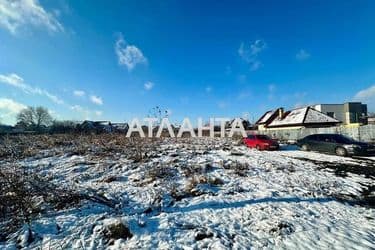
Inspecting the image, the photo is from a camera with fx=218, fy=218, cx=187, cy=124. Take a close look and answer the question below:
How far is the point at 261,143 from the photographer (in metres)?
18.5

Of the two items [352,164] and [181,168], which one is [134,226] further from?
[352,164]

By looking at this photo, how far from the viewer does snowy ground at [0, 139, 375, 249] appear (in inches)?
157

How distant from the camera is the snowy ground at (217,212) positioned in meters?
4.00

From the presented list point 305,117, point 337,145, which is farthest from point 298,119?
point 337,145

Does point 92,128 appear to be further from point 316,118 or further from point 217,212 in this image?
point 316,118

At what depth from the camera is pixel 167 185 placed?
7.21 m

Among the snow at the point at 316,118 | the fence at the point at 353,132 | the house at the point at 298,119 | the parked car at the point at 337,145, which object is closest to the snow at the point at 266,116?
the house at the point at 298,119

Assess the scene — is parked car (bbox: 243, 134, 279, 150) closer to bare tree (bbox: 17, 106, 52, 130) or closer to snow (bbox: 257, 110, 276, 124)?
snow (bbox: 257, 110, 276, 124)

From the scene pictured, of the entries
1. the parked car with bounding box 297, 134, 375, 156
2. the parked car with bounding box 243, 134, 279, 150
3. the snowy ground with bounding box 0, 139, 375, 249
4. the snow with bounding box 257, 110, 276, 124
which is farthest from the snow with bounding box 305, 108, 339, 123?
the snowy ground with bounding box 0, 139, 375, 249

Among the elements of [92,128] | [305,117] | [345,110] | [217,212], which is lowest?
[217,212]

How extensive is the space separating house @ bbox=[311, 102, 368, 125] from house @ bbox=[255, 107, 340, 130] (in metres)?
17.9

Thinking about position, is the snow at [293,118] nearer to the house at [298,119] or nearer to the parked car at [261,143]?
the house at [298,119]

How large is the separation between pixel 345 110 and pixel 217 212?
199 ft

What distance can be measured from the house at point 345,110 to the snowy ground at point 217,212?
50.1m
